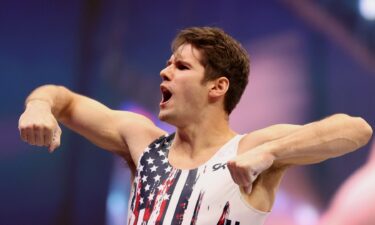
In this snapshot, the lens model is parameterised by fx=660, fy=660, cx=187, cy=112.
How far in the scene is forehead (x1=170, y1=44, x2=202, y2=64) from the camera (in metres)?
1.62

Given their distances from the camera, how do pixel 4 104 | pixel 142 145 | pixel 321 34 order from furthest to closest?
1. pixel 321 34
2. pixel 4 104
3. pixel 142 145

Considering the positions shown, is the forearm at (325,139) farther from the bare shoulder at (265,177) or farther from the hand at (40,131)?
the hand at (40,131)

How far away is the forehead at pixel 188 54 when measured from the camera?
63.9 inches

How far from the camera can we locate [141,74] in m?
2.23

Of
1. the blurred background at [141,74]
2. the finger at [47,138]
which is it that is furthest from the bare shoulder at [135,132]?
the blurred background at [141,74]

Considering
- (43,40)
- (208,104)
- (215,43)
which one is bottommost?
(208,104)

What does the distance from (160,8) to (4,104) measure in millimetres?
626

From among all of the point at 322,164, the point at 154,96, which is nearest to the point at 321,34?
the point at 322,164

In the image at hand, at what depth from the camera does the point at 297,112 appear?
2186 mm

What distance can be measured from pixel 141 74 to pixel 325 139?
1.02 metres

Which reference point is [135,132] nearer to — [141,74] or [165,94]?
[165,94]

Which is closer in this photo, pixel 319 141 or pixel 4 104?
pixel 319 141

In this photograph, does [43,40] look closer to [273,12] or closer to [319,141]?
[273,12]

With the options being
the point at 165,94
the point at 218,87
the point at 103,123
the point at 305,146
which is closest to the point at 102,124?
the point at 103,123
